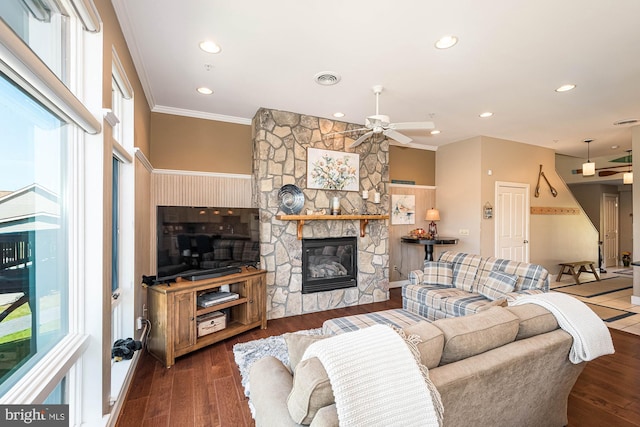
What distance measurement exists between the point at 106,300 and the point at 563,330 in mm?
2752

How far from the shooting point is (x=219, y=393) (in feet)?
7.58

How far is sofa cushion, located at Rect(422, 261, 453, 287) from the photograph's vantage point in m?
3.72

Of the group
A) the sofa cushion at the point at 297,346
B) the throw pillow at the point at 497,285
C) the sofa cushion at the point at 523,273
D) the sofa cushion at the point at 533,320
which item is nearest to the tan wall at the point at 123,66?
the sofa cushion at the point at 297,346

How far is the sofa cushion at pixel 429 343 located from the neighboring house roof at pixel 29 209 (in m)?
1.69

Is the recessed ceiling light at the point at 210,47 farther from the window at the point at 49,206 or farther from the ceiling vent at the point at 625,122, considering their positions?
the ceiling vent at the point at 625,122

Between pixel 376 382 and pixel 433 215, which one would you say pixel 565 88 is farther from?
pixel 376 382

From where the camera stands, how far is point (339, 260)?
15.2ft

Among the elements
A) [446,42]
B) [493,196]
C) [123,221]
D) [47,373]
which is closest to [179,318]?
[123,221]

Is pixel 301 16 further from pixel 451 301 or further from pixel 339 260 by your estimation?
pixel 339 260

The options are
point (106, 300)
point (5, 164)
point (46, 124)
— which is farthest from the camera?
point (106, 300)

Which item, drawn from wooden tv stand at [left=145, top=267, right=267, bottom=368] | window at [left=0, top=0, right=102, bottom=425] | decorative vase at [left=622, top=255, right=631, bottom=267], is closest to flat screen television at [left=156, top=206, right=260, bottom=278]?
wooden tv stand at [left=145, top=267, right=267, bottom=368]

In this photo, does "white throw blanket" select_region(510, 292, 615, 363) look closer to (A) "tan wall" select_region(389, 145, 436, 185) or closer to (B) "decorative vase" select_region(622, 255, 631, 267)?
(A) "tan wall" select_region(389, 145, 436, 185)

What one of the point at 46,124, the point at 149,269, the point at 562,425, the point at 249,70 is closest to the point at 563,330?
the point at 562,425

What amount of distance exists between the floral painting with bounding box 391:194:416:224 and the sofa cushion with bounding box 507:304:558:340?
158 inches
